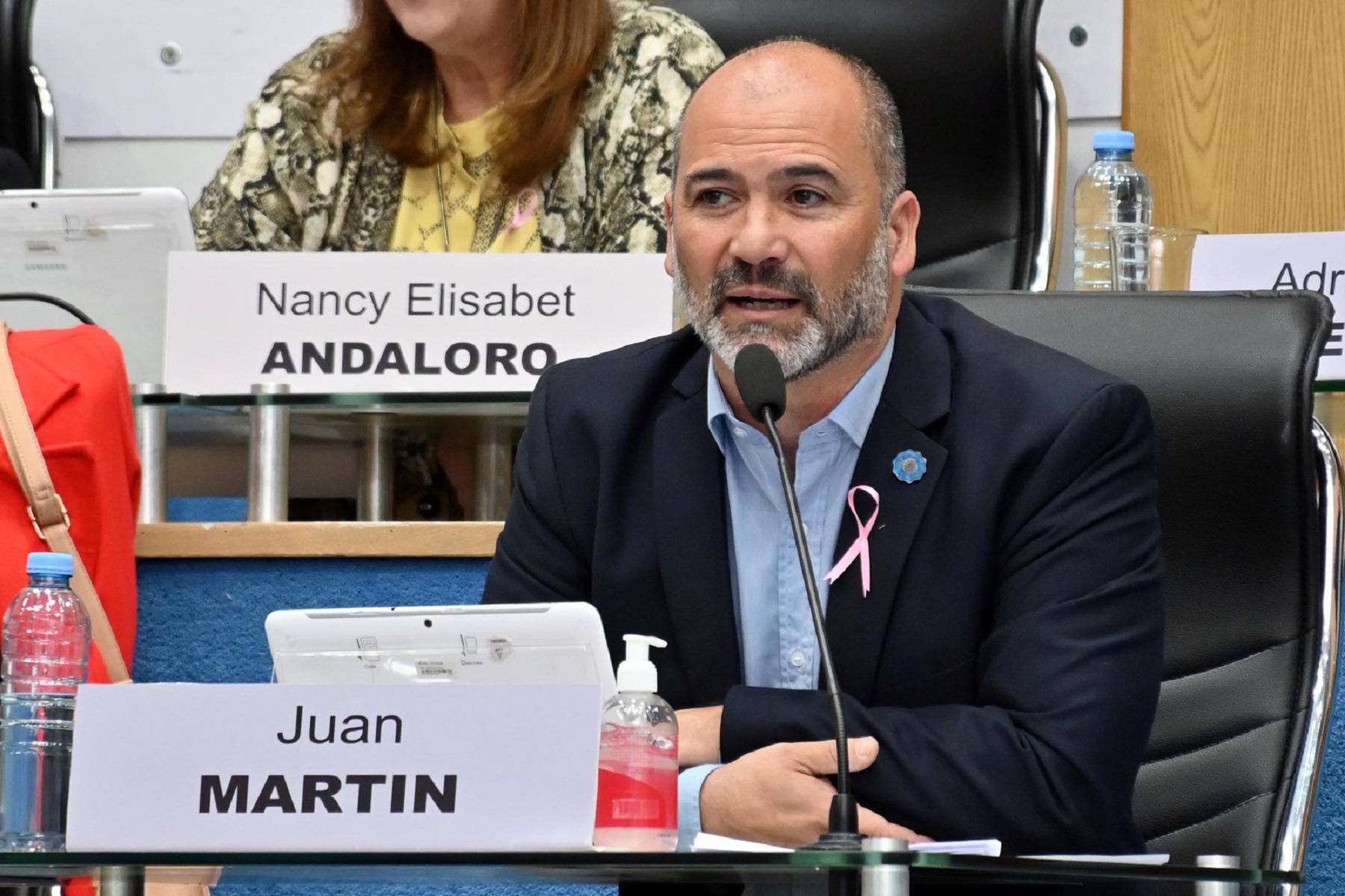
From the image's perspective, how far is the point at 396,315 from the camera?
2.15 metres

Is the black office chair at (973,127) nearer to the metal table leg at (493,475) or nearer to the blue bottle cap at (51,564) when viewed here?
the metal table leg at (493,475)

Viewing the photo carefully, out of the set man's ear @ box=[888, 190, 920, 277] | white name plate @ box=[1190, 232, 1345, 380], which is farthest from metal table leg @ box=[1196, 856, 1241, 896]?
white name plate @ box=[1190, 232, 1345, 380]

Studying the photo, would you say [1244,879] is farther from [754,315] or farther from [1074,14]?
[1074,14]

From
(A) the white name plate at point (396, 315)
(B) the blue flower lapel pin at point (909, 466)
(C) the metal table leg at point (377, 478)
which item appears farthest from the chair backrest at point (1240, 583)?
(C) the metal table leg at point (377, 478)

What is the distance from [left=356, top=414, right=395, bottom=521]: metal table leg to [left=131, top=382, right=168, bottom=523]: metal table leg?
0.74ft

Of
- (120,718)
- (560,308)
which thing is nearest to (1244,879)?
(120,718)

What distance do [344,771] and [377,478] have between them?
1117 millimetres

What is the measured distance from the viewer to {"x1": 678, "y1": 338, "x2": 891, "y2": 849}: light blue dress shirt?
1.75 m

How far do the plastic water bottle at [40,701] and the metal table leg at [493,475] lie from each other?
1.56 feet

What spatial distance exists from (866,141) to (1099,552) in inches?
18.1

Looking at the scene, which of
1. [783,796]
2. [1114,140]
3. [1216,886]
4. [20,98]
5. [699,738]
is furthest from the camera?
[20,98]

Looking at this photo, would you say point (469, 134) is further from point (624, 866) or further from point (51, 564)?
point (624, 866)

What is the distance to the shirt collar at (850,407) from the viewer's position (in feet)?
5.93

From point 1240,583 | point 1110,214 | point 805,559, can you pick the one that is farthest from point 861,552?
point 1110,214
